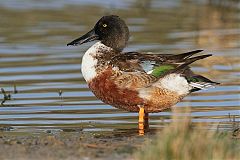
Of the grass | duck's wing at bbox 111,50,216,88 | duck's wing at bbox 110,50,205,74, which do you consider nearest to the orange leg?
duck's wing at bbox 111,50,216,88

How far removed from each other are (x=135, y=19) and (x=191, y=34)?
8.64 ft

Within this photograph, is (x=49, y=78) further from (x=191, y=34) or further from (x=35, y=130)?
(x=191, y=34)

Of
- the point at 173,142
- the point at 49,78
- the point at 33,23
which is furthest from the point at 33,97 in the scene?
the point at 33,23

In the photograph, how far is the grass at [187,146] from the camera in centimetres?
675

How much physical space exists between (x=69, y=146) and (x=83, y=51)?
787cm

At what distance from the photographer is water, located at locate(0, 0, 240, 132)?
10250 millimetres

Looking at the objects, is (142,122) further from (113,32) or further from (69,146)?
(69,146)

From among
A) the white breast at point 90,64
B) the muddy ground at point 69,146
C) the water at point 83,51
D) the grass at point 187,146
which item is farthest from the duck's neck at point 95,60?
the grass at point 187,146

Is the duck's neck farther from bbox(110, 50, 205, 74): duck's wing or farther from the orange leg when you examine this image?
the orange leg

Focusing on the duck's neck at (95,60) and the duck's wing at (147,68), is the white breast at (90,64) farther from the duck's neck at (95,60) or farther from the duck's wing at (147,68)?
the duck's wing at (147,68)

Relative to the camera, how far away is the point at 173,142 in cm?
689

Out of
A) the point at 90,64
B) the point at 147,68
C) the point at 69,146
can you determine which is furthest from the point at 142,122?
the point at 69,146

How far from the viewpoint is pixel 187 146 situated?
686cm

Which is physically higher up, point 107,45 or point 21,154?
point 107,45
